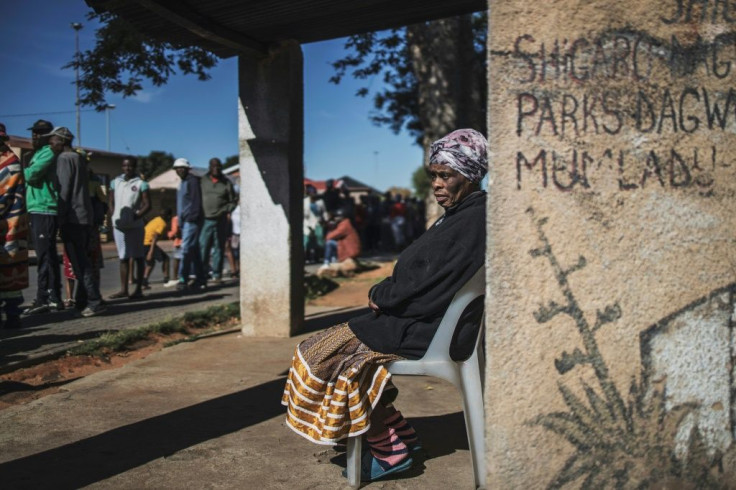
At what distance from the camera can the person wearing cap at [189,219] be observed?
10.7 meters

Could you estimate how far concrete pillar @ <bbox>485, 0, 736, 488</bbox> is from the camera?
2.38 meters

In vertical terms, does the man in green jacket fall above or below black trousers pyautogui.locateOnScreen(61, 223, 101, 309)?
above

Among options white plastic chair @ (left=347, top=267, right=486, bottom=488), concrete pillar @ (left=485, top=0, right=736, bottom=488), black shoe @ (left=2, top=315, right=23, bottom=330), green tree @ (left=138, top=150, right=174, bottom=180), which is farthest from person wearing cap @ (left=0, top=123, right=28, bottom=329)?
green tree @ (left=138, top=150, right=174, bottom=180)

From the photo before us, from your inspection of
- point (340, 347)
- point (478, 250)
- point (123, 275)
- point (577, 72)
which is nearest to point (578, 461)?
point (478, 250)

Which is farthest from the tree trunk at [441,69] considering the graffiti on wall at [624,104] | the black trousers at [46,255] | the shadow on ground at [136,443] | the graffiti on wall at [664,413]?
the graffiti on wall at [664,413]

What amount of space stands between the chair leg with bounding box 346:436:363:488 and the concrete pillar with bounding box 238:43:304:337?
3.63m

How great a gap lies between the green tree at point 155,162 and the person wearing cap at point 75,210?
51.0 meters

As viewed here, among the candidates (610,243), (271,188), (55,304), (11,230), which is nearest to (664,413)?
(610,243)

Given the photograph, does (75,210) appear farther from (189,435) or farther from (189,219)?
(189,435)

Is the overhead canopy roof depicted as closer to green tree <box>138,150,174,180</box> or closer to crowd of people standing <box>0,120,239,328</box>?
crowd of people standing <box>0,120,239,328</box>

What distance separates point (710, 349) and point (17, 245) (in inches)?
242

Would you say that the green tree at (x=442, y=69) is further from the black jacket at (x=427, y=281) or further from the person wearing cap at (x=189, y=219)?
the black jacket at (x=427, y=281)

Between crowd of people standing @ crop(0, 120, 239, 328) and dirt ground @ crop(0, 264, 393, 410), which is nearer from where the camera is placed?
dirt ground @ crop(0, 264, 393, 410)

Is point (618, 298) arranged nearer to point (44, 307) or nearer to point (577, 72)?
point (577, 72)
